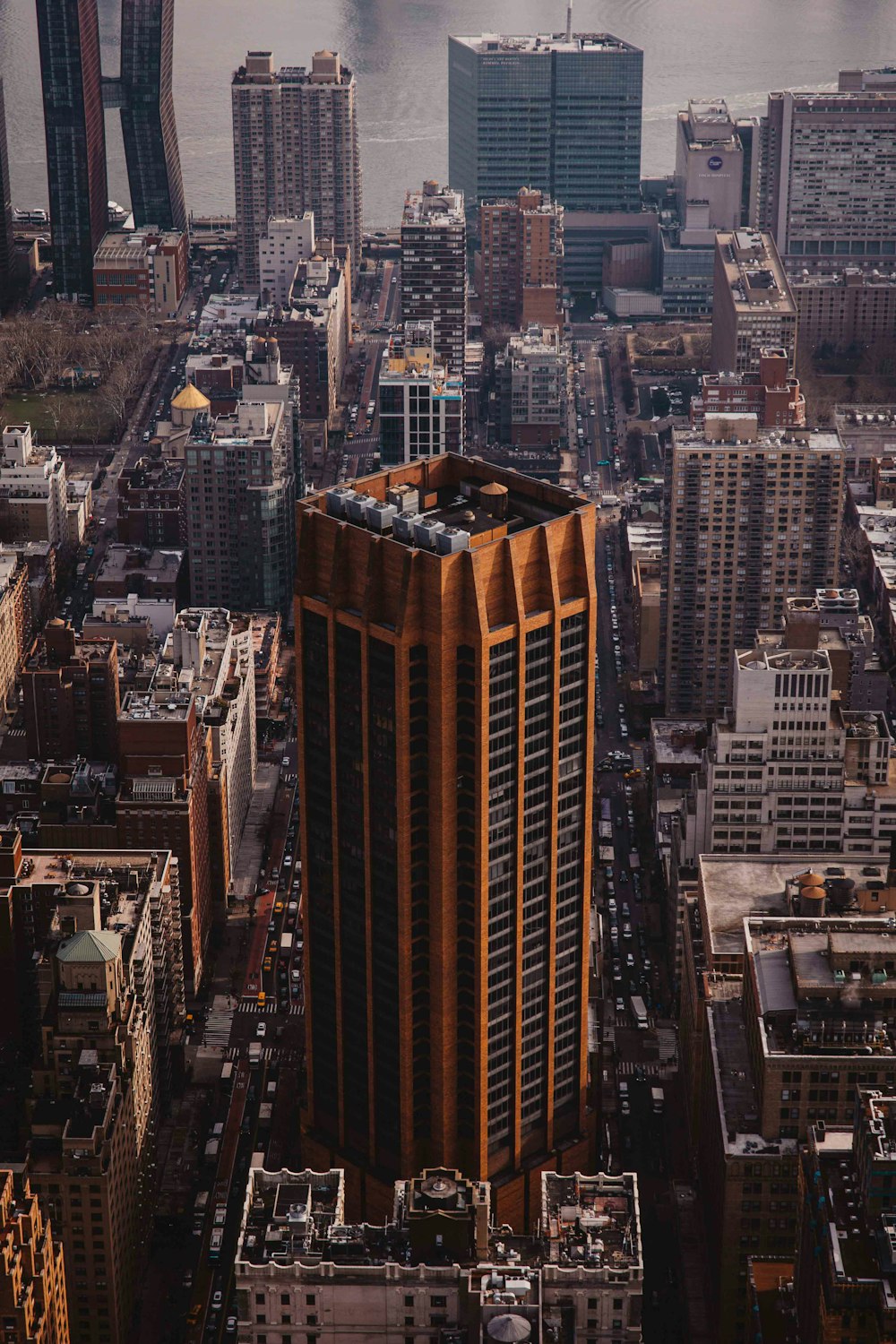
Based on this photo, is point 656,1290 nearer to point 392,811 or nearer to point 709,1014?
point 709,1014

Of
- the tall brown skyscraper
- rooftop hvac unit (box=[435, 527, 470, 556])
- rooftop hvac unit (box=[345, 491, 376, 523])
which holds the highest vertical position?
rooftop hvac unit (box=[345, 491, 376, 523])

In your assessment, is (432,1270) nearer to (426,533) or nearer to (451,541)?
(451,541)

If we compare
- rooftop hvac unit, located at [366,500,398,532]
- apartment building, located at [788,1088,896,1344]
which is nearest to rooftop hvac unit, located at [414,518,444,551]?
rooftop hvac unit, located at [366,500,398,532]

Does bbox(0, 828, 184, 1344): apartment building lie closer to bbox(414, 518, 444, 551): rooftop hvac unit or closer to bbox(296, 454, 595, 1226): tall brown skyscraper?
bbox(296, 454, 595, 1226): tall brown skyscraper

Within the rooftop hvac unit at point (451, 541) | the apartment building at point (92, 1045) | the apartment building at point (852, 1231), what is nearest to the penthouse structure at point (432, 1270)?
the apartment building at point (852, 1231)

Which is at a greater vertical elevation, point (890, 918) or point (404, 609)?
point (404, 609)

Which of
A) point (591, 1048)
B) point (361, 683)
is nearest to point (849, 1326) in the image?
point (361, 683)

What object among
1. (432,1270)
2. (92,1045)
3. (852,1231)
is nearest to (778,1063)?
(852,1231)
